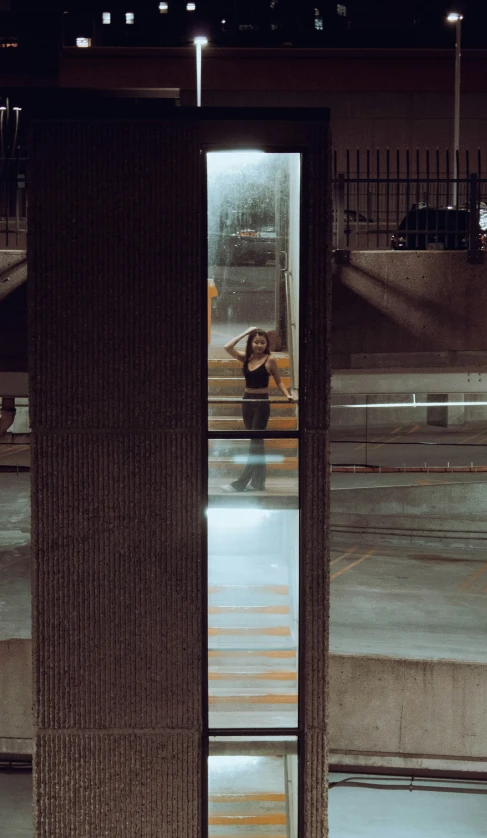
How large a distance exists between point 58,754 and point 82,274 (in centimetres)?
286

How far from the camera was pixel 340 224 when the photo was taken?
36.2 feet

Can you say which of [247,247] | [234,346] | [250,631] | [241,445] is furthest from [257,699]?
[247,247]

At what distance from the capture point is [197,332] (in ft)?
19.9

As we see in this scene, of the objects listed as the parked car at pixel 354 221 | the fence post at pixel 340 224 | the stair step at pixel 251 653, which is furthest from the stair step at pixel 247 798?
the parked car at pixel 354 221

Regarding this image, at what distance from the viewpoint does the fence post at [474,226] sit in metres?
10.3

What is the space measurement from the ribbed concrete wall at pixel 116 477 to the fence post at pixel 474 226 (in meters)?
4.99

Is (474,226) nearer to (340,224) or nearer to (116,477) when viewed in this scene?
(340,224)

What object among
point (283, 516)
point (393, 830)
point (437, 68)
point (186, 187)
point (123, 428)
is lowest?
point (393, 830)

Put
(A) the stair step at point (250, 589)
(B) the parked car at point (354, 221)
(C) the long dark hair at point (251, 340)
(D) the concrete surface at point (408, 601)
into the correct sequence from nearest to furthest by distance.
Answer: (C) the long dark hair at point (251, 340) → (A) the stair step at point (250, 589) → (B) the parked car at point (354, 221) → (D) the concrete surface at point (408, 601)

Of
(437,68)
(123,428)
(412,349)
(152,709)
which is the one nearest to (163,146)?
(123,428)

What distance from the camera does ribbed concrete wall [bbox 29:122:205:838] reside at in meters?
5.94

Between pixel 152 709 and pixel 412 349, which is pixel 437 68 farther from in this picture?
pixel 152 709

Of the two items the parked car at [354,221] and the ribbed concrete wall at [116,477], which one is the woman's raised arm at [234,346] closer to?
the ribbed concrete wall at [116,477]

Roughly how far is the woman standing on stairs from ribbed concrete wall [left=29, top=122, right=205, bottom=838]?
0.26 m
